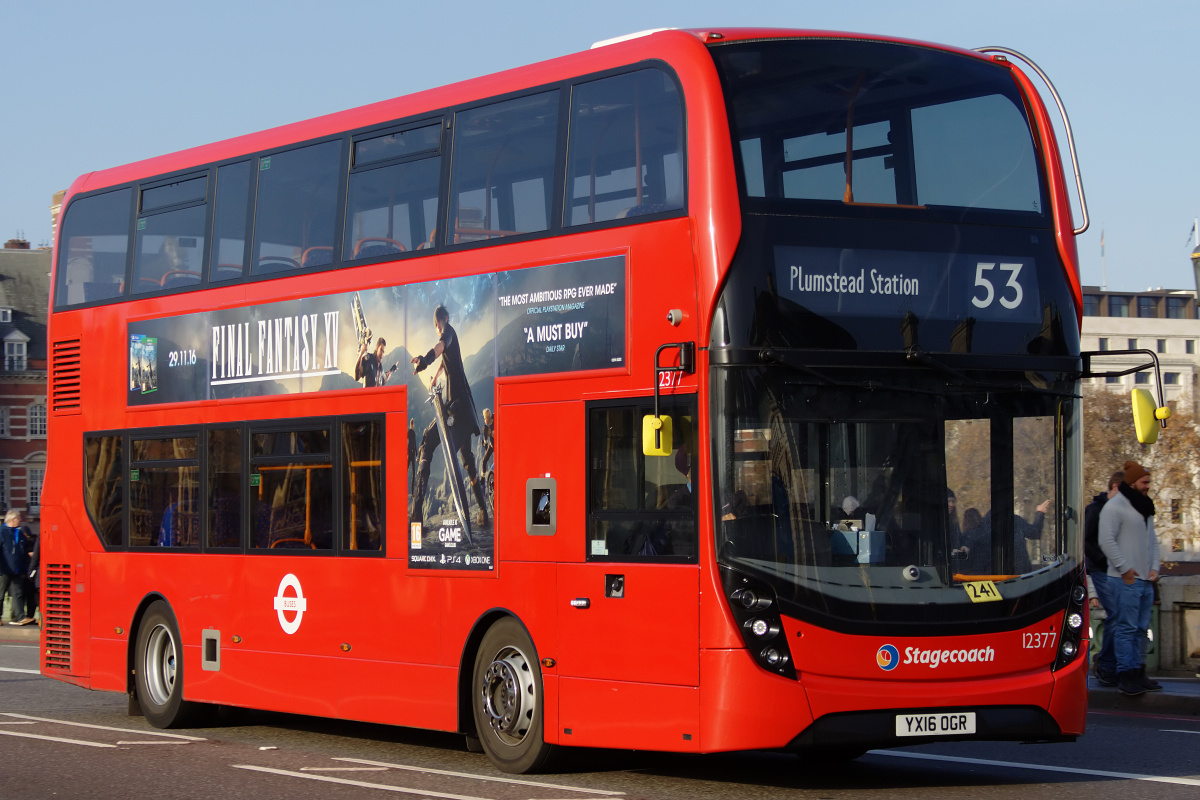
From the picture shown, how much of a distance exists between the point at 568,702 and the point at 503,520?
1.36 meters

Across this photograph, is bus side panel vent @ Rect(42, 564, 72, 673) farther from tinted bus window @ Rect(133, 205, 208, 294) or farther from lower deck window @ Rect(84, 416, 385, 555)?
tinted bus window @ Rect(133, 205, 208, 294)

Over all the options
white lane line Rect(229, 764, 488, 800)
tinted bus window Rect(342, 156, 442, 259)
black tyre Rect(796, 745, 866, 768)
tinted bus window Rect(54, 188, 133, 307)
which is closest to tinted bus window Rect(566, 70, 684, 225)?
tinted bus window Rect(342, 156, 442, 259)

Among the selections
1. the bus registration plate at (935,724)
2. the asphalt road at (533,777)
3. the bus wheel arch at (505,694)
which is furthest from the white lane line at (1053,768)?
the bus wheel arch at (505,694)

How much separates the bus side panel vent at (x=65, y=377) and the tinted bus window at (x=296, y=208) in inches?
121

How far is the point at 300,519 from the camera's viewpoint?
13008 millimetres

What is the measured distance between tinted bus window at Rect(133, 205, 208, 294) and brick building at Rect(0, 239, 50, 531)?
83.5m

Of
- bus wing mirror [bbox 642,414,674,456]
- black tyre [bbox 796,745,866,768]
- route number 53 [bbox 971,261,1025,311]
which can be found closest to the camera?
bus wing mirror [bbox 642,414,674,456]

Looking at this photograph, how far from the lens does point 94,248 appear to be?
15469 millimetres

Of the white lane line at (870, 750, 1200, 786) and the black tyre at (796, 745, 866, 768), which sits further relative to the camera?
the black tyre at (796, 745, 866, 768)

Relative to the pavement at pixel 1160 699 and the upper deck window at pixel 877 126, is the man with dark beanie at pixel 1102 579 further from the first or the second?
the upper deck window at pixel 877 126

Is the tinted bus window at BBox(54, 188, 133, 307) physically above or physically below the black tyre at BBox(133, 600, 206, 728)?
above

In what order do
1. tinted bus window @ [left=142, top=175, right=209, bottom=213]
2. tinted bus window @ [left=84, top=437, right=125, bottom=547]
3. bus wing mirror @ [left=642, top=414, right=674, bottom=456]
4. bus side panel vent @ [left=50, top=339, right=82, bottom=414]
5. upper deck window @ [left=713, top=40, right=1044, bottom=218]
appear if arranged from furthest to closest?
bus side panel vent @ [left=50, top=339, right=82, bottom=414] < tinted bus window @ [left=84, top=437, right=125, bottom=547] < tinted bus window @ [left=142, top=175, right=209, bottom=213] < upper deck window @ [left=713, top=40, right=1044, bottom=218] < bus wing mirror @ [left=642, top=414, right=674, bottom=456]

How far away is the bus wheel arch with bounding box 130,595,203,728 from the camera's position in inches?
565

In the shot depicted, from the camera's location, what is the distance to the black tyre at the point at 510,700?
1060 centimetres
